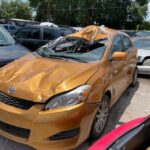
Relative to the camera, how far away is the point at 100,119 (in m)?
4.04

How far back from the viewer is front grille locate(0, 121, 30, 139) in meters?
3.34

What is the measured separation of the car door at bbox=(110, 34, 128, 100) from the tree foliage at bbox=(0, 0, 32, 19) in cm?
5871

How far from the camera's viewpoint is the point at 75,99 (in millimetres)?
3412

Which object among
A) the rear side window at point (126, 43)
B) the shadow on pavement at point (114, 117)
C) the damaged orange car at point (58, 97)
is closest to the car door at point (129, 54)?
the rear side window at point (126, 43)

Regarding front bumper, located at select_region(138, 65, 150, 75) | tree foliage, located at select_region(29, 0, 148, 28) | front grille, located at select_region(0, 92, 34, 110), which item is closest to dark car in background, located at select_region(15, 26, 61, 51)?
front bumper, located at select_region(138, 65, 150, 75)

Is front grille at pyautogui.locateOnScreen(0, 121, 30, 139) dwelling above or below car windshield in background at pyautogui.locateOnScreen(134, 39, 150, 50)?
below

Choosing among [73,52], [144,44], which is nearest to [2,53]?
[73,52]

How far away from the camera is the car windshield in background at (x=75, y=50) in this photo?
4.49 meters

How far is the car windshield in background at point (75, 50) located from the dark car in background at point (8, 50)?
800 millimetres

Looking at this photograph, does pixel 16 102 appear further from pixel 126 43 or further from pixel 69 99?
pixel 126 43

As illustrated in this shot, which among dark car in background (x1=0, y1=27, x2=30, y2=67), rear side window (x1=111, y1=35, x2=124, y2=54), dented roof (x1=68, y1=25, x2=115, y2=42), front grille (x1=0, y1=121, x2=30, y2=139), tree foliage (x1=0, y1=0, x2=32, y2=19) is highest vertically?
dented roof (x1=68, y1=25, x2=115, y2=42)

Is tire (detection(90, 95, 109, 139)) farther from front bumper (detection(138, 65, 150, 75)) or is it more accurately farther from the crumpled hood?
front bumper (detection(138, 65, 150, 75))

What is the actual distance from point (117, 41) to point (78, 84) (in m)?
2.05

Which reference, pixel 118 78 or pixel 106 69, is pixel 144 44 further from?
pixel 106 69
